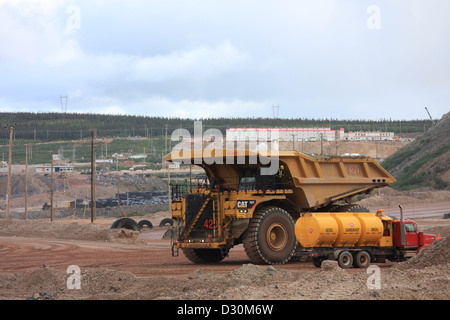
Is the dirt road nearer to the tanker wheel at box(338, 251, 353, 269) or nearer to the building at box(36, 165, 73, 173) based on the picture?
the tanker wheel at box(338, 251, 353, 269)

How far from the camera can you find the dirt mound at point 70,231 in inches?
1312

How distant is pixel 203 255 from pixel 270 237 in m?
2.86

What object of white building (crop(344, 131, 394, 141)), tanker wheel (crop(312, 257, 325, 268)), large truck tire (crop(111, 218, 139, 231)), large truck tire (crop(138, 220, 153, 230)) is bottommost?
tanker wheel (crop(312, 257, 325, 268))

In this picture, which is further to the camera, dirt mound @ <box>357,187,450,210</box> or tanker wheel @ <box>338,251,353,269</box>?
dirt mound @ <box>357,187,450,210</box>

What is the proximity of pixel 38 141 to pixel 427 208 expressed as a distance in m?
114

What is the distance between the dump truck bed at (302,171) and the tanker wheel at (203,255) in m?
2.31

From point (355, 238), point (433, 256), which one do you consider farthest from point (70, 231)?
point (433, 256)

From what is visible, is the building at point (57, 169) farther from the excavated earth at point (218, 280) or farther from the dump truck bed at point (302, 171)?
the dump truck bed at point (302, 171)

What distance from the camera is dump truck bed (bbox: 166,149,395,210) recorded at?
20203 mm

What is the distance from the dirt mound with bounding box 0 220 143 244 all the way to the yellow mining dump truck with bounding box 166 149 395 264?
1216 centimetres

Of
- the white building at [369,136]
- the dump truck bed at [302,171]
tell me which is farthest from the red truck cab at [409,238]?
the white building at [369,136]

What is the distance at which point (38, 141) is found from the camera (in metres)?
152

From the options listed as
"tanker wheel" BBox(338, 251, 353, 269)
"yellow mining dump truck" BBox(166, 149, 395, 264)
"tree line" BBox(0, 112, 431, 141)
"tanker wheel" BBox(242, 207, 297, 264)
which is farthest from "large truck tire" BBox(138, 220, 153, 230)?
"tree line" BBox(0, 112, 431, 141)
